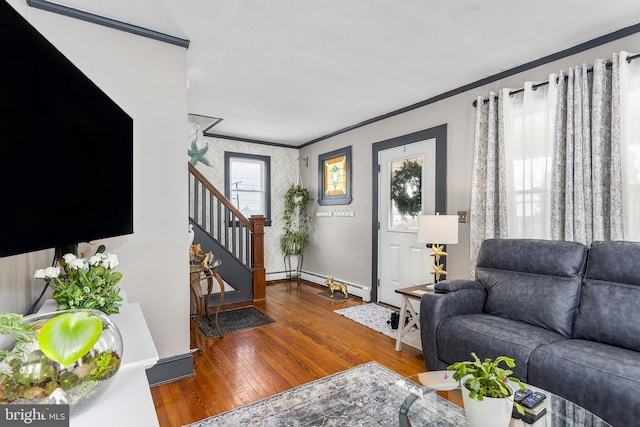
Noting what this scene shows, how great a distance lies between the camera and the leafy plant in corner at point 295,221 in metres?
5.85

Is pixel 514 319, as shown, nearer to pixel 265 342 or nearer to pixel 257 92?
pixel 265 342

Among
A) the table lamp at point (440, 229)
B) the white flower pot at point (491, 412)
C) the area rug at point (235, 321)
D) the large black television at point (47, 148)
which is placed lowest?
the area rug at point (235, 321)

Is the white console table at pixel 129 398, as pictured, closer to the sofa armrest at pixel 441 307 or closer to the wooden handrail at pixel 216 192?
the sofa armrest at pixel 441 307

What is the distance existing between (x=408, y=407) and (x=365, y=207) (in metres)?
3.43

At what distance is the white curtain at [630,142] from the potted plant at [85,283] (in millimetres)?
3105

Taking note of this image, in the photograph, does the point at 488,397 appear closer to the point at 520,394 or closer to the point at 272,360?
the point at 520,394

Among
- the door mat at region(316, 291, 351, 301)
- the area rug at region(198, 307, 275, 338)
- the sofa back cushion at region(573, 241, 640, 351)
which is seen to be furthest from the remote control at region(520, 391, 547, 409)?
the door mat at region(316, 291, 351, 301)

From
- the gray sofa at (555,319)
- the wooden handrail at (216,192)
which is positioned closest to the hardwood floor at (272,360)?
the gray sofa at (555,319)

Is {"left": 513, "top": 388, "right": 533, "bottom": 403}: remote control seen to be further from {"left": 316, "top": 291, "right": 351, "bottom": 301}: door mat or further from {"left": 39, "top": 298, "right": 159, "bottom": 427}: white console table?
{"left": 316, "top": 291, "right": 351, "bottom": 301}: door mat

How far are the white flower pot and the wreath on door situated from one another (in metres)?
2.86

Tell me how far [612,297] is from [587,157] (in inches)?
41.5

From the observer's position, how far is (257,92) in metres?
3.55

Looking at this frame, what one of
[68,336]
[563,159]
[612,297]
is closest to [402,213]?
[563,159]

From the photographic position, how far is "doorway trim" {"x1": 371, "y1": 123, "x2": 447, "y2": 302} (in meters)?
3.60
